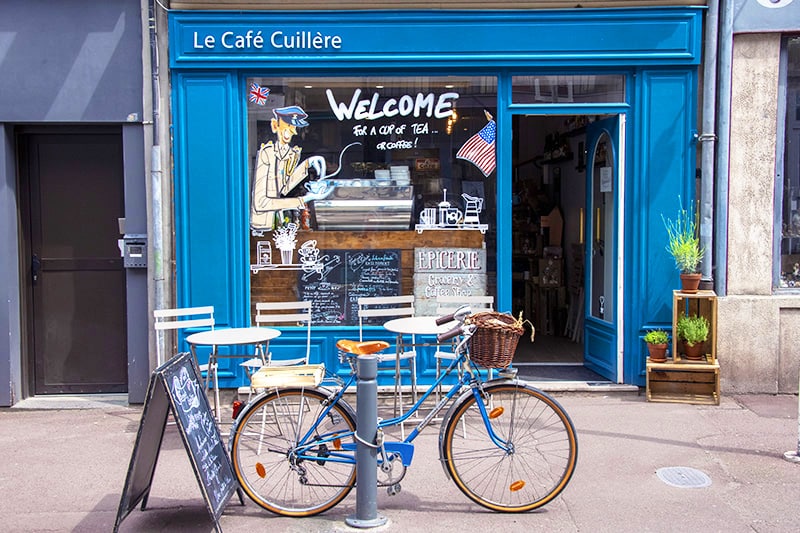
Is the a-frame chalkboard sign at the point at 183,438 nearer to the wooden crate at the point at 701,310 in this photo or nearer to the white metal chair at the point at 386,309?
the white metal chair at the point at 386,309

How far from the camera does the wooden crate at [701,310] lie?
23.2 ft

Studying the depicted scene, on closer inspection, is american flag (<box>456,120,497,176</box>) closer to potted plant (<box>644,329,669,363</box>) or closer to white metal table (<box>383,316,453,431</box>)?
white metal table (<box>383,316,453,431</box>)

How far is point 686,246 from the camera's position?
7059mm

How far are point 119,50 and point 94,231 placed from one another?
5.49 feet

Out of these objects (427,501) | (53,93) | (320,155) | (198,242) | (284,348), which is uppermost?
(53,93)

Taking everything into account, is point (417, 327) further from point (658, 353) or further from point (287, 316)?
point (658, 353)

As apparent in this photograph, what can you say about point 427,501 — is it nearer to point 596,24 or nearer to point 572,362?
point 572,362

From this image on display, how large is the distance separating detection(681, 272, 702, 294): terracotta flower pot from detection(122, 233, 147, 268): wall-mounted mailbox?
477 centimetres

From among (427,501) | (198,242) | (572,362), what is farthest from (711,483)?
(198,242)

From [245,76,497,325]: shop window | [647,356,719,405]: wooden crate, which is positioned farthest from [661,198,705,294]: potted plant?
[245,76,497,325]: shop window

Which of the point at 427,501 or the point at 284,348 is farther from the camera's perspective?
the point at 284,348

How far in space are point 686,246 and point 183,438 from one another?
4654 mm

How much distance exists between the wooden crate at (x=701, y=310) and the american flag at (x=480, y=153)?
2003mm

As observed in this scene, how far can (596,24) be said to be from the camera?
7.27 meters
